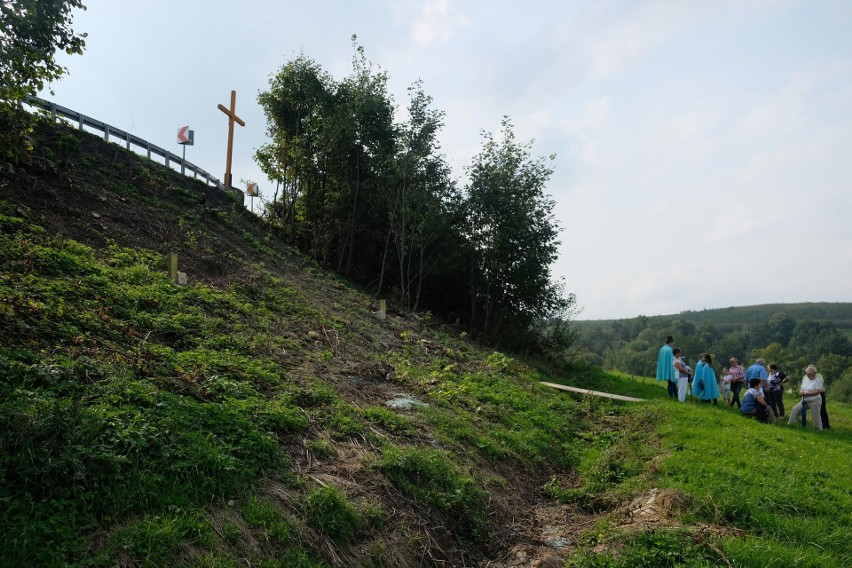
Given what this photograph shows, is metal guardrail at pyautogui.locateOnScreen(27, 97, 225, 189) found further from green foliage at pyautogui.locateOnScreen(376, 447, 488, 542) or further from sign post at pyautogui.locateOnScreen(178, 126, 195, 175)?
green foliage at pyautogui.locateOnScreen(376, 447, 488, 542)

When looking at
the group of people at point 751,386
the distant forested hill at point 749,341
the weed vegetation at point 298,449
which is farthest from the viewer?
the distant forested hill at point 749,341

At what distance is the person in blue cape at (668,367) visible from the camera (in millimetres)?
15785

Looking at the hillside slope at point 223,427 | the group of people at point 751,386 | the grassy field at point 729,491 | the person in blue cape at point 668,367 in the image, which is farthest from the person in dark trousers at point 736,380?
the hillside slope at point 223,427

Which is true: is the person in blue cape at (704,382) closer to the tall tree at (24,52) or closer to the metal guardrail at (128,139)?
the tall tree at (24,52)

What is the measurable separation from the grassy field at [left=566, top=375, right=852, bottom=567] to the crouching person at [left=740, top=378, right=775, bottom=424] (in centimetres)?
61

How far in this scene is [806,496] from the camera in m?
8.02

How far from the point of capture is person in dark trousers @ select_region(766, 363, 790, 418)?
1527 cm

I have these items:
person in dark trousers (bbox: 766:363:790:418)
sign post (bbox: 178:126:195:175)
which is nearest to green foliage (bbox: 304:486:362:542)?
person in dark trousers (bbox: 766:363:790:418)

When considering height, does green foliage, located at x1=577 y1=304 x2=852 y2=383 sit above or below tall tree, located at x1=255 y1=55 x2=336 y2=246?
below

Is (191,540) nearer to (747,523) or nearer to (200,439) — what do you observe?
(200,439)

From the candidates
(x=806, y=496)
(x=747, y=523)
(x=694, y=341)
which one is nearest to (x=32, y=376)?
(x=747, y=523)

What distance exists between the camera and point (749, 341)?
117688 mm

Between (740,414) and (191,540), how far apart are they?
1354cm

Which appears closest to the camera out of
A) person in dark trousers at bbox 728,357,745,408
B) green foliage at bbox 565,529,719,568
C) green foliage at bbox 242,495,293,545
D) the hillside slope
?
the hillside slope
